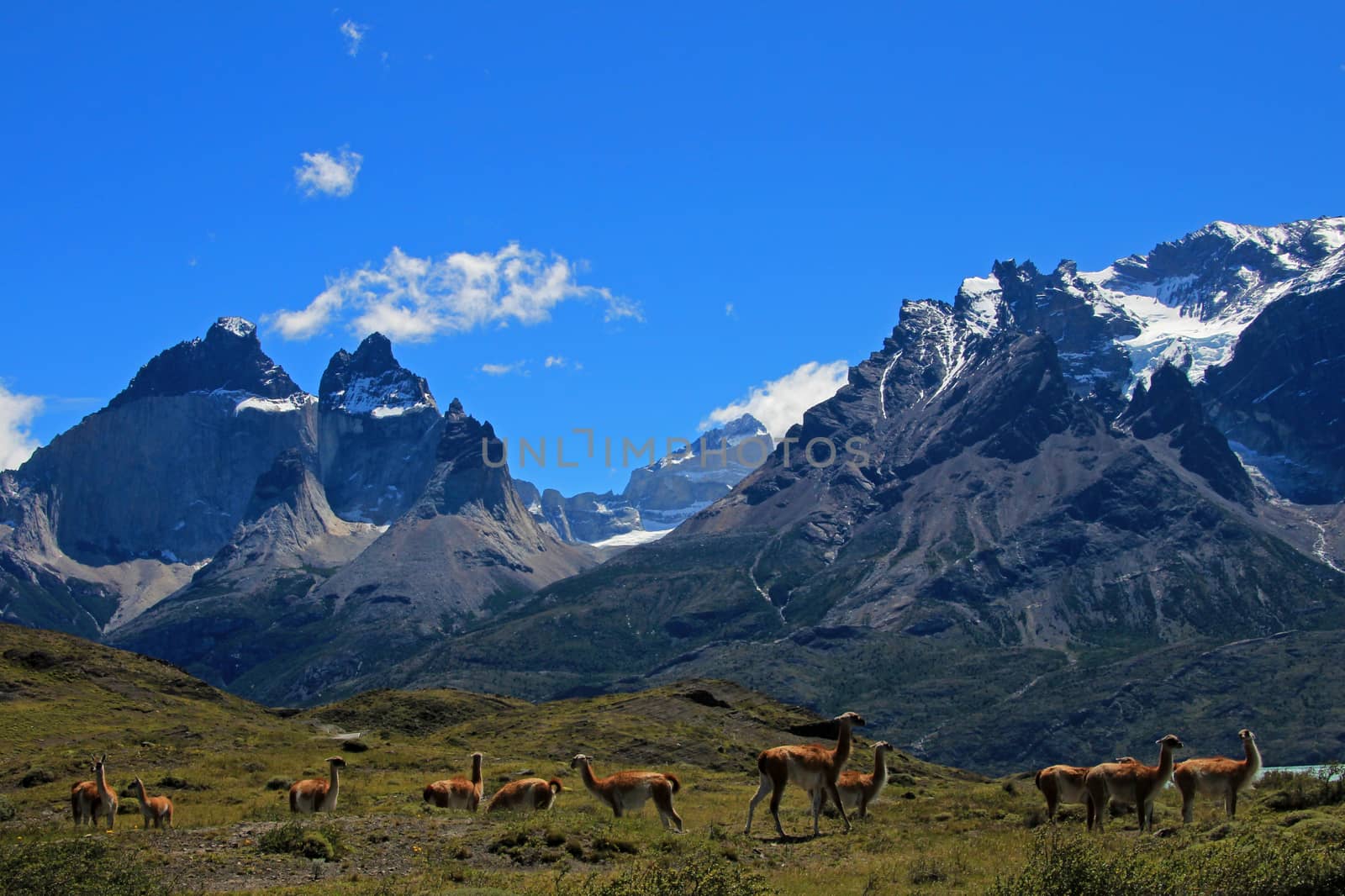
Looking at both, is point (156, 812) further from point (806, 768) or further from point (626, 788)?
point (806, 768)

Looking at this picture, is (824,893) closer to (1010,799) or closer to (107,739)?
(1010,799)

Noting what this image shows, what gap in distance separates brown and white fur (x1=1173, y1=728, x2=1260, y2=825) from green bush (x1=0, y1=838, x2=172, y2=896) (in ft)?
98.0

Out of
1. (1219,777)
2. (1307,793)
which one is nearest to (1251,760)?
(1219,777)

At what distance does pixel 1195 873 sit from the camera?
28.9m

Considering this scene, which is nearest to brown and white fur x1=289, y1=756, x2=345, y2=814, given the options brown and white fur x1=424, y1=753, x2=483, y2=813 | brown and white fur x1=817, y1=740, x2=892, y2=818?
brown and white fur x1=424, y1=753, x2=483, y2=813

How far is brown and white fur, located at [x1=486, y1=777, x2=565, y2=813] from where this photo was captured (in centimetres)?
5009

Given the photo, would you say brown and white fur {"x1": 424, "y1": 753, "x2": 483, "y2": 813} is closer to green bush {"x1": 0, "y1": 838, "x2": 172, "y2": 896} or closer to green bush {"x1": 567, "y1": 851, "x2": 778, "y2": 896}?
green bush {"x1": 0, "y1": 838, "x2": 172, "y2": 896}

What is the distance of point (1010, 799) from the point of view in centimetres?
5938

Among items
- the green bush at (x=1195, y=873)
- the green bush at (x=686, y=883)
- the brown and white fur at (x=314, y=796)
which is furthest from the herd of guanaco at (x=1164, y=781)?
the brown and white fur at (x=314, y=796)

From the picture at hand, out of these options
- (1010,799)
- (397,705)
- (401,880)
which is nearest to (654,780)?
(401,880)

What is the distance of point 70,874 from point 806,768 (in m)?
22.4

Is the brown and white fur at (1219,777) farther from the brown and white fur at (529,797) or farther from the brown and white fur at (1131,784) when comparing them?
the brown and white fur at (529,797)

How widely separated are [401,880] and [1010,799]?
107ft

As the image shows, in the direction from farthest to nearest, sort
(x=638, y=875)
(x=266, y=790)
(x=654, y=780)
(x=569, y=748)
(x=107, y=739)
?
(x=569, y=748), (x=107, y=739), (x=266, y=790), (x=654, y=780), (x=638, y=875)
